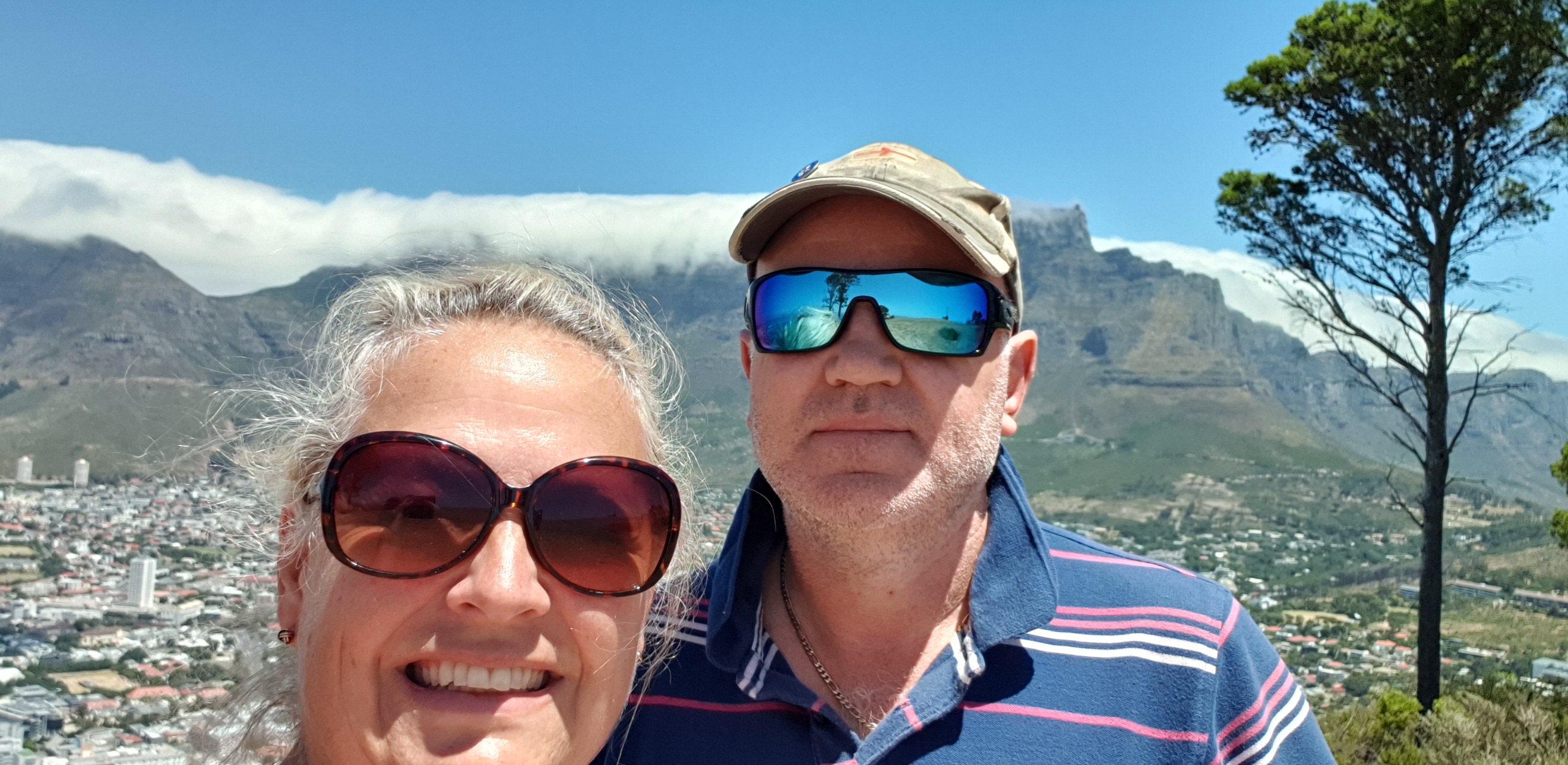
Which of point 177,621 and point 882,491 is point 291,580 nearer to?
point 882,491

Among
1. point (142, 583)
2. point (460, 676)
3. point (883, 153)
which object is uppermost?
point (883, 153)

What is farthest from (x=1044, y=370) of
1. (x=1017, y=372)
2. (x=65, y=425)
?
(x=1017, y=372)

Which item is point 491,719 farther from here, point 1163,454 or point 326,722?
point 1163,454

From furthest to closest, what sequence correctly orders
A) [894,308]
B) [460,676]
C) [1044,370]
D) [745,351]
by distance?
[1044,370] < [745,351] < [894,308] < [460,676]

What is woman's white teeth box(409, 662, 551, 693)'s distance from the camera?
136 centimetres

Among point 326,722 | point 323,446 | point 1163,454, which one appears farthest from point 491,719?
point 1163,454

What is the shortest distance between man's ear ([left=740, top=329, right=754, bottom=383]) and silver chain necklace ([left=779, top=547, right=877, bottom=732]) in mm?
559

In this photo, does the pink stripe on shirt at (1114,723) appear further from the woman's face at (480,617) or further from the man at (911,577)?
the woman's face at (480,617)

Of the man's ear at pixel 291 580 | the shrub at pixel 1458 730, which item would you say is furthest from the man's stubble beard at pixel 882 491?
the shrub at pixel 1458 730

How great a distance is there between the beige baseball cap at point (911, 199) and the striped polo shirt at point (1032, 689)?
2.33ft

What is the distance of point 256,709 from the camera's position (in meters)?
1.71

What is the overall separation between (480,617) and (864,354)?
1201 mm

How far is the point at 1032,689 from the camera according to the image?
205 cm

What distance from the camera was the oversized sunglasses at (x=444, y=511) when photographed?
1384 mm
